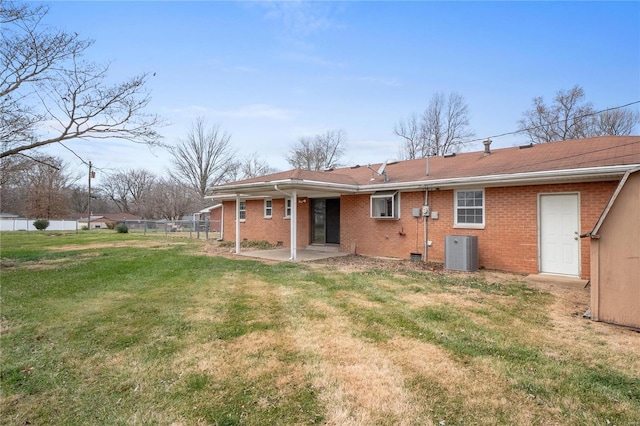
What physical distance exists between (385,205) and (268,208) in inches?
253

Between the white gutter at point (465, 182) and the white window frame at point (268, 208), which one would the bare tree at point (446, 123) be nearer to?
the white window frame at point (268, 208)

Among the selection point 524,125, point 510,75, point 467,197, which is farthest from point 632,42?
point 524,125

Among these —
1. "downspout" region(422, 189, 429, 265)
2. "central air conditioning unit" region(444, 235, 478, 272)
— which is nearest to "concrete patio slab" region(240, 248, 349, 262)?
"downspout" region(422, 189, 429, 265)

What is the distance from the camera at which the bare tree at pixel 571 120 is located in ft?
68.2

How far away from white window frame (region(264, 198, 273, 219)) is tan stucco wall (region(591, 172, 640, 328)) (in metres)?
12.6

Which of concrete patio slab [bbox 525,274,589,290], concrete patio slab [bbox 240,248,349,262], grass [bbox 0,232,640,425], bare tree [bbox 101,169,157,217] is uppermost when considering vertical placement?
bare tree [bbox 101,169,157,217]

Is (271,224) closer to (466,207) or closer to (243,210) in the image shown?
(243,210)

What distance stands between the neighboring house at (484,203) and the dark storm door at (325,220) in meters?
0.04

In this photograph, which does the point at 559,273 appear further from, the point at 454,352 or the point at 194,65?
the point at 194,65

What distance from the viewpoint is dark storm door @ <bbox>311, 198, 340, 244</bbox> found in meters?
13.6

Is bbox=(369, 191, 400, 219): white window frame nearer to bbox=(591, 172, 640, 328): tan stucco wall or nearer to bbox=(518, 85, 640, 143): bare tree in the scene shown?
bbox=(591, 172, 640, 328): tan stucco wall

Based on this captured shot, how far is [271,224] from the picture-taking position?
51.9 feet

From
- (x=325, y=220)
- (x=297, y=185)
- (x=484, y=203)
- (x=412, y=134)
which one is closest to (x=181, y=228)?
(x=412, y=134)

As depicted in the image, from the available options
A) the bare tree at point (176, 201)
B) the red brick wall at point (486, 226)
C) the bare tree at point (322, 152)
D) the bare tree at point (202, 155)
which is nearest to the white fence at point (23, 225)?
the bare tree at point (176, 201)
